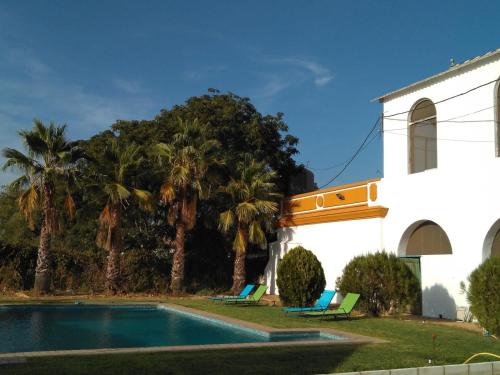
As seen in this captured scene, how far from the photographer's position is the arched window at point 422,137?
18188mm

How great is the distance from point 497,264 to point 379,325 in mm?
3514

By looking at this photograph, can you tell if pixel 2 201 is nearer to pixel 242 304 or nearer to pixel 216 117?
pixel 216 117

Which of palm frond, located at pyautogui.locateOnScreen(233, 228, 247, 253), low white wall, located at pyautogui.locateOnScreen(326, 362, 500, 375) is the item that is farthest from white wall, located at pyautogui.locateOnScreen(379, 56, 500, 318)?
low white wall, located at pyautogui.locateOnScreen(326, 362, 500, 375)

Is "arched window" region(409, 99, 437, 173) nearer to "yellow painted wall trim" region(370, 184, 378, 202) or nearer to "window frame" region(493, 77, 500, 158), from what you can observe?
"yellow painted wall trim" region(370, 184, 378, 202)

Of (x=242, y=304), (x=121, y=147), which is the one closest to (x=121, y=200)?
(x=121, y=147)

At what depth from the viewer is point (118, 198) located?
23375mm

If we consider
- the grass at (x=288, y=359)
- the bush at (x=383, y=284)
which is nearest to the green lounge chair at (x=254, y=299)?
the bush at (x=383, y=284)

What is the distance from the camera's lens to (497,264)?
12.3 meters

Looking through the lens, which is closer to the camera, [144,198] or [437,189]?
[437,189]

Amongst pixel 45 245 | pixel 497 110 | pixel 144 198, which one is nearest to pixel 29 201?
pixel 45 245

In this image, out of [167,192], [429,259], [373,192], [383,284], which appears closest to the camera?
[383,284]

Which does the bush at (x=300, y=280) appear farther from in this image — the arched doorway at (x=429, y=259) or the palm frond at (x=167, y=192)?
the palm frond at (x=167, y=192)

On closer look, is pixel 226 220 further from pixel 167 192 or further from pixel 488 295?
pixel 488 295

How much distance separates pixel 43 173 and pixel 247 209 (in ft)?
28.2
